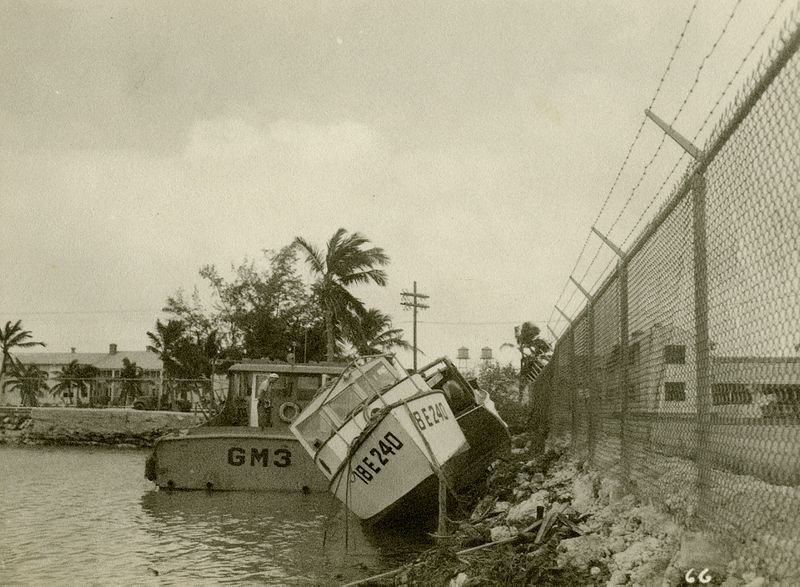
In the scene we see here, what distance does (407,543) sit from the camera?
9.93 metres

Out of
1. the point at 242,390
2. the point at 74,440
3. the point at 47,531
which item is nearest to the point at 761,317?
the point at 47,531

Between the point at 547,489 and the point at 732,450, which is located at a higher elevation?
the point at 732,450

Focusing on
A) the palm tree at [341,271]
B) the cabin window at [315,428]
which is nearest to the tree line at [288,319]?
the palm tree at [341,271]

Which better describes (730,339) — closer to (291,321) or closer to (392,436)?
(392,436)

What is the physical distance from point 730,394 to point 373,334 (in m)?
34.2

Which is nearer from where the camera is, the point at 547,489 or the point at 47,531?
the point at 547,489

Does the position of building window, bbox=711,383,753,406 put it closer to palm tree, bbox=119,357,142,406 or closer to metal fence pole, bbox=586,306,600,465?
metal fence pole, bbox=586,306,600,465

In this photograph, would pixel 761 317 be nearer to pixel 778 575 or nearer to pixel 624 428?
Answer: pixel 778 575

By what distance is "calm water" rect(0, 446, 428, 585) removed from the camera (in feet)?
28.7

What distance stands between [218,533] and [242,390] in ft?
19.7

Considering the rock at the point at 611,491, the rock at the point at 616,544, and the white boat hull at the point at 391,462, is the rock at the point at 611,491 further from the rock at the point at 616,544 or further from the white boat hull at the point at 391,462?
the white boat hull at the point at 391,462

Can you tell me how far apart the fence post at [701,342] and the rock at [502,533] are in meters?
2.52

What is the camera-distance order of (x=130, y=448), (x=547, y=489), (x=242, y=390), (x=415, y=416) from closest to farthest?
(x=547, y=489) → (x=415, y=416) → (x=242, y=390) → (x=130, y=448)

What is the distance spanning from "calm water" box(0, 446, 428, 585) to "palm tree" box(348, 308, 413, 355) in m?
14.2
